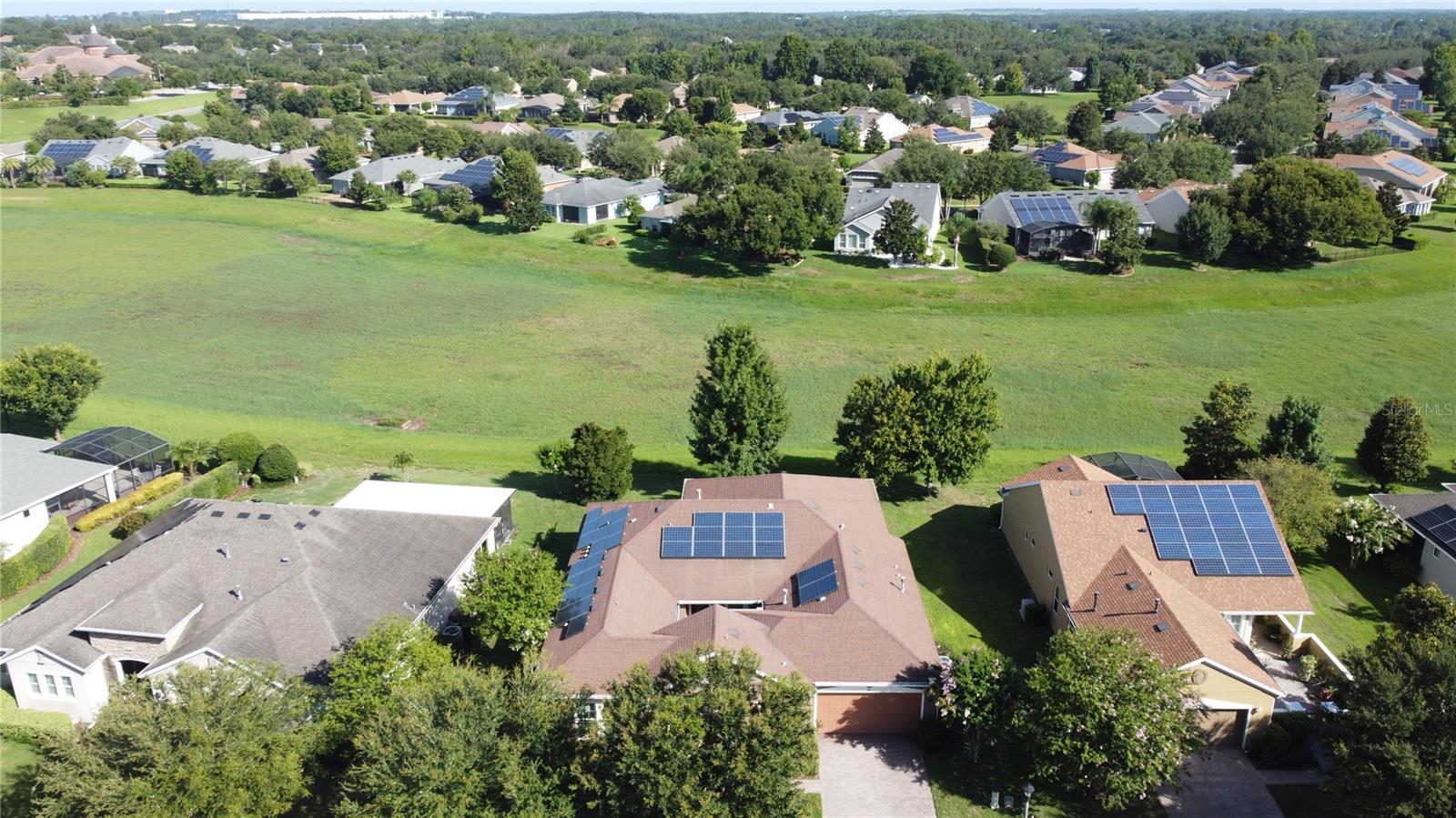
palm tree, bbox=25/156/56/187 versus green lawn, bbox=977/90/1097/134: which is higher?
green lawn, bbox=977/90/1097/134

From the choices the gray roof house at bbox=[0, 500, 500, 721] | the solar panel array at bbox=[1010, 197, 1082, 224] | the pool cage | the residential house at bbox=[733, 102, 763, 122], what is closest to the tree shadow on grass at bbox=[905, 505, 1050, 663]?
the gray roof house at bbox=[0, 500, 500, 721]

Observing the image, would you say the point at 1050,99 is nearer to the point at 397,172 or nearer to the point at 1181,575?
the point at 397,172

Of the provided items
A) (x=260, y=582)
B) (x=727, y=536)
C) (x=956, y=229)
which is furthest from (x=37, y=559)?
(x=956, y=229)

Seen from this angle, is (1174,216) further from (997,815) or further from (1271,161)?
(997,815)

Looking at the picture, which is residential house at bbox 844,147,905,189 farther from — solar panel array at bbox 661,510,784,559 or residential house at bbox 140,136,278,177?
solar panel array at bbox 661,510,784,559

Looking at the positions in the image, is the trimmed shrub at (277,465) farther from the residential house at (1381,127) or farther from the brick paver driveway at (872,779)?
the residential house at (1381,127)
